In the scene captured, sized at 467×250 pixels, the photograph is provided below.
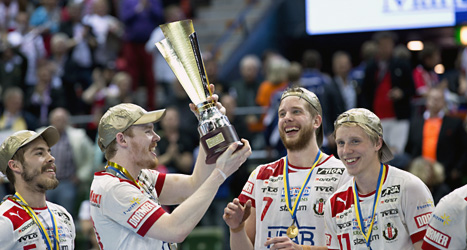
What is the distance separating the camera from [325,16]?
13352 millimetres

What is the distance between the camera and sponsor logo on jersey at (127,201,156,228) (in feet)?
18.8

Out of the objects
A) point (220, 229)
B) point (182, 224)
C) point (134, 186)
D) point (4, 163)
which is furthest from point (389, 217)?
point (220, 229)

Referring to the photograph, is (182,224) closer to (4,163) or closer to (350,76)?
(4,163)

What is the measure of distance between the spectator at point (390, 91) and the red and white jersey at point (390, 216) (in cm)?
632

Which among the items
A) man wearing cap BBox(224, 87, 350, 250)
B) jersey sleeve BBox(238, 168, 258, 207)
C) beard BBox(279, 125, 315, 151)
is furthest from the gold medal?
beard BBox(279, 125, 315, 151)

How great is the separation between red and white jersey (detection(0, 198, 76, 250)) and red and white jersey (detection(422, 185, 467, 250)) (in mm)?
3000

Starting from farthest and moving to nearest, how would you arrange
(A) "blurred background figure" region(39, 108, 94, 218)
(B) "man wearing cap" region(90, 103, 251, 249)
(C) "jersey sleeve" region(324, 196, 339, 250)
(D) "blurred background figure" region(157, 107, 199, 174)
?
(A) "blurred background figure" region(39, 108, 94, 218) → (D) "blurred background figure" region(157, 107, 199, 174) → (C) "jersey sleeve" region(324, 196, 339, 250) → (B) "man wearing cap" region(90, 103, 251, 249)

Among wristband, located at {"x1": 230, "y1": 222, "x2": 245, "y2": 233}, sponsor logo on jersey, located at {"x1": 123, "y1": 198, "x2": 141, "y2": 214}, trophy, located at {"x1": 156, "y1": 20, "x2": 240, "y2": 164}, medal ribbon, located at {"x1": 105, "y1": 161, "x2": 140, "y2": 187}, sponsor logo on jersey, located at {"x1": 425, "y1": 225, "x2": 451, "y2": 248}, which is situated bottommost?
wristband, located at {"x1": 230, "y1": 222, "x2": 245, "y2": 233}

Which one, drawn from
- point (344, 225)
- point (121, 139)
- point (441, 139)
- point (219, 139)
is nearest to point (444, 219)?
point (344, 225)

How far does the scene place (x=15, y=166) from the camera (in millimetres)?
6406

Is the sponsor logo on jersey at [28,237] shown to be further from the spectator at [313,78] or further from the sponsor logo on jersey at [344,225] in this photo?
the spectator at [313,78]

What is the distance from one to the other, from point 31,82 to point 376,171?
10.1 meters

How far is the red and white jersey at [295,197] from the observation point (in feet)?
20.3

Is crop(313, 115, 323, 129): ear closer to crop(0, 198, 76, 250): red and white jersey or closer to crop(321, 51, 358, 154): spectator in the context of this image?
crop(0, 198, 76, 250): red and white jersey
